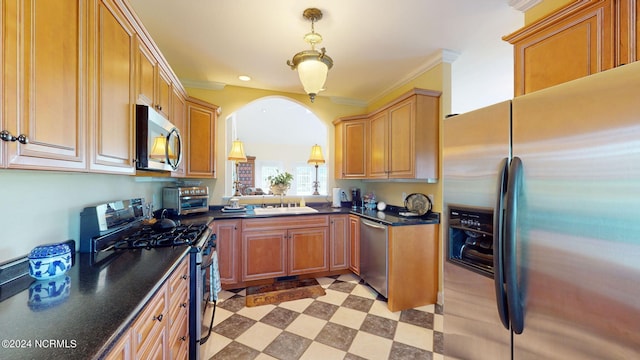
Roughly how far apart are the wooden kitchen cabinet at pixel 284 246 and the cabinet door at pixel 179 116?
2.81ft

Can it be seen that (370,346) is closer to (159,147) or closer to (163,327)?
(163,327)

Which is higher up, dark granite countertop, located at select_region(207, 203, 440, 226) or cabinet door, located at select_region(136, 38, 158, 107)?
cabinet door, located at select_region(136, 38, 158, 107)

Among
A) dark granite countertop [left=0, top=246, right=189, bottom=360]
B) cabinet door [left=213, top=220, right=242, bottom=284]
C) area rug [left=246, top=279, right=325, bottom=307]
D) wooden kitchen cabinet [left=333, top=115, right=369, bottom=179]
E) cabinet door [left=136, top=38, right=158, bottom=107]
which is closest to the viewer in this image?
dark granite countertop [left=0, top=246, right=189, bottom=360]

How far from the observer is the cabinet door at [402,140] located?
254 centimetres

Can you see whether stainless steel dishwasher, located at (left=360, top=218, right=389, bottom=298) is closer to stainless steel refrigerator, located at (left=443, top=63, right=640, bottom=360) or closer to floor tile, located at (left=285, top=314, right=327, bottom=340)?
floor tile, located at (left=285, top=314, right=327, bottom=340)

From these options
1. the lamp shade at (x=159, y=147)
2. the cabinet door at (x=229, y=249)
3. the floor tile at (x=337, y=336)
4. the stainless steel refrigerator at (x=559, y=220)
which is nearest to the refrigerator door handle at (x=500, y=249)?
the stainless steel refrigerator at (x=559, y=220)

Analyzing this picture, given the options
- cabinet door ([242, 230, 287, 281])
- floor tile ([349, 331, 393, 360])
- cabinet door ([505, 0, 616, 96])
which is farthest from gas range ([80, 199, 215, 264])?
cabinet door ([505, 0, 616, 96])

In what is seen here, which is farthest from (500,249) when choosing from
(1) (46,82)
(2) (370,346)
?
(1) (46,82)

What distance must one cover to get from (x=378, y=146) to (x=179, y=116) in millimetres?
2232

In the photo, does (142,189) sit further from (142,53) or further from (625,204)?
(625,204)

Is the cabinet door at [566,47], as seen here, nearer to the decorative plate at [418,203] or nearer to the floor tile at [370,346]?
the decorative plate at [418,203]

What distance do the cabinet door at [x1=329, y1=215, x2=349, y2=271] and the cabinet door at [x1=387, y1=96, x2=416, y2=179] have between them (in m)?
0.86

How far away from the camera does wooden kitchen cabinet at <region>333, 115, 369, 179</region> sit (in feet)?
11.1

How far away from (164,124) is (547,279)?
2312mm
